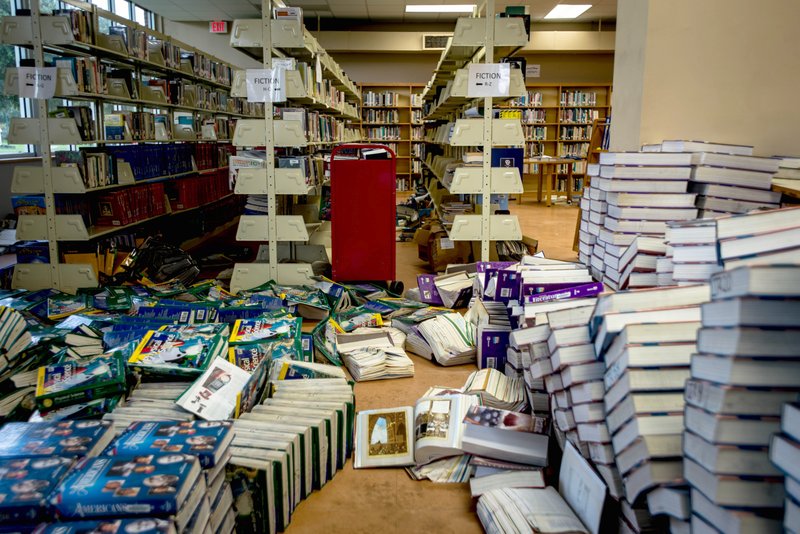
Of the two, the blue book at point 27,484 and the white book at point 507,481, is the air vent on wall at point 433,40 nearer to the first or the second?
the white book at point 507,481

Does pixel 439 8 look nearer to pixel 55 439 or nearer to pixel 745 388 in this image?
pixel 55 439

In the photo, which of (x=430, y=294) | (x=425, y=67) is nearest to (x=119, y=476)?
(x=430, y=294)

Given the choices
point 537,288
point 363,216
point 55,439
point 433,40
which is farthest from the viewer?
point 433,40

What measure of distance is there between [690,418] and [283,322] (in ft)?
7.47

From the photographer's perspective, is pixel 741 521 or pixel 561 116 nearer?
pixel 741 521

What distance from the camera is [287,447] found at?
2076 millimetres

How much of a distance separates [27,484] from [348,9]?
458 inches

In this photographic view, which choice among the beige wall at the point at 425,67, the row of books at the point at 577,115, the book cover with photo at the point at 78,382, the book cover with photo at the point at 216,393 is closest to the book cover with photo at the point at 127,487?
the book cover with photo at the point at 216,393

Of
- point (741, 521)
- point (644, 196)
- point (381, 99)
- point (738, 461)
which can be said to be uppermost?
point (381, 99)

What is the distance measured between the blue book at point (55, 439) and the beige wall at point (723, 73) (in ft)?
10.3

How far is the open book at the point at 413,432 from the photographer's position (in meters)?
2.45

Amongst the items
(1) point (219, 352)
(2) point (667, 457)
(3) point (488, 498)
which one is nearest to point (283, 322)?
(1) point (219, 352)

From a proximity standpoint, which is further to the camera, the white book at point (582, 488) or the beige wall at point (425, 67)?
the beige wall at point (425, 67)

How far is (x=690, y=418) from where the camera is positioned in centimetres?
147
